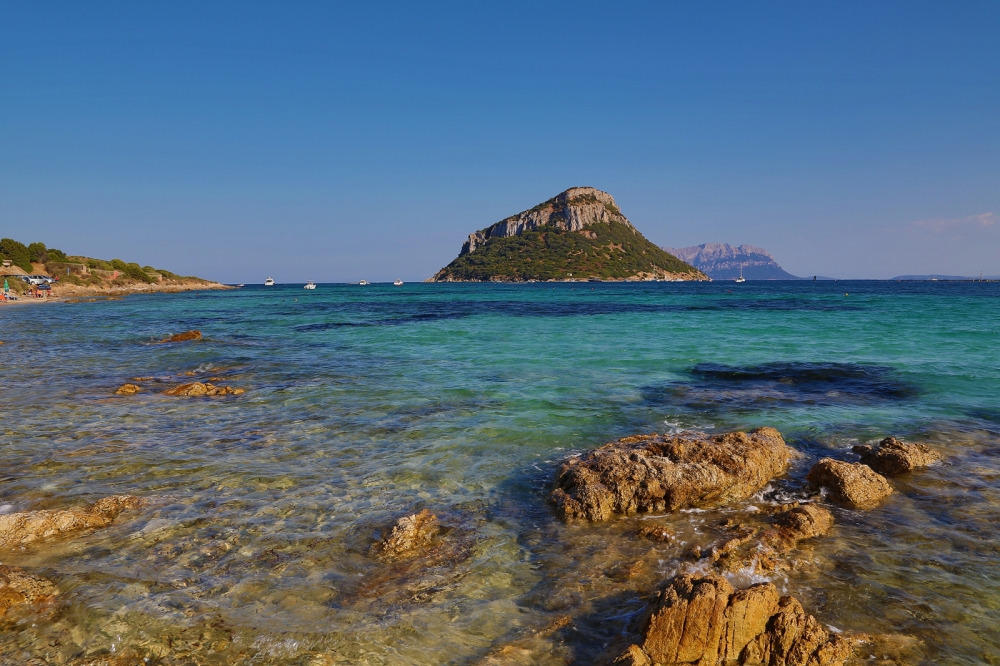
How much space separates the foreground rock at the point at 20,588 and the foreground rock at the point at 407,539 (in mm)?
3169

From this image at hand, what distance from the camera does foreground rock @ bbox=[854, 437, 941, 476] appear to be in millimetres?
8625

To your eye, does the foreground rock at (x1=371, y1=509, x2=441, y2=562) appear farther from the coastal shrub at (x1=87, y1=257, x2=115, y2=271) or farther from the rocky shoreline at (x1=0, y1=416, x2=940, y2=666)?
the coastal shrub at (x1=87, y1=257, x2=115, y2=271)

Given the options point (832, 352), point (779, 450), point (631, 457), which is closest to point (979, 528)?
point (779, 450)

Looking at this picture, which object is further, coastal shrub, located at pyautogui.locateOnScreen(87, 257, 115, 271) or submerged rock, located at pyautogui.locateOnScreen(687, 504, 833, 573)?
coastal shrub, located at pyautogui.locateOnScreen(87, 257, 115, 271)

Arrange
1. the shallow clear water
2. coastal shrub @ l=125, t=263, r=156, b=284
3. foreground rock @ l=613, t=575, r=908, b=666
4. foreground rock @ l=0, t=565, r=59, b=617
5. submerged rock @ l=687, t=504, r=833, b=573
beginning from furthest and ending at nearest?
coastal shrub @ l=125, t=263, r=156, b=284
submerged rock @ l=687, t=504, r=833, b=573
foreground rock @ l=0, t=565, r=59, b=617
the shallow clear water
foreground rock @ l=613, t=575, r=908, b=666

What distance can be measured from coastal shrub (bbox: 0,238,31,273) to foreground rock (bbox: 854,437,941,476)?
11558 cm

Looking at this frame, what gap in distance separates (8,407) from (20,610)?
11220 mm

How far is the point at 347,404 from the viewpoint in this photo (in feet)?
43.9

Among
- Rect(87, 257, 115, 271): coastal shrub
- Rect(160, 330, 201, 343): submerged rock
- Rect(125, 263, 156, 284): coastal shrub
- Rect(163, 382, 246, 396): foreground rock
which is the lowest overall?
Rect(163, 382, 246, 396): foreground rock

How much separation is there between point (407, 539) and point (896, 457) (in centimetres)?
814

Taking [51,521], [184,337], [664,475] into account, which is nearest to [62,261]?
[184,337]

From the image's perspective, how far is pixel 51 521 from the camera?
652 cm

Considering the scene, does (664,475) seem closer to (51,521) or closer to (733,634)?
(733,634)

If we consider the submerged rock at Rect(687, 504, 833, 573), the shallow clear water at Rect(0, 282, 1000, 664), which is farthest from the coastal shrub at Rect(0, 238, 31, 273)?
the submerged rock at Rect(687, 504, 833, 573)
